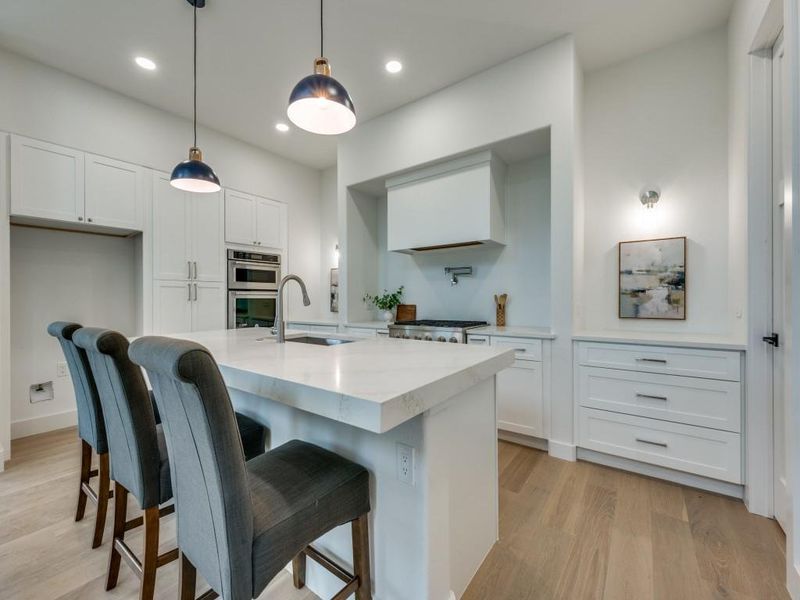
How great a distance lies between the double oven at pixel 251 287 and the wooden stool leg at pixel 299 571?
3.17 m

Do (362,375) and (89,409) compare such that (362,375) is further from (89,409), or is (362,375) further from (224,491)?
(89,409)

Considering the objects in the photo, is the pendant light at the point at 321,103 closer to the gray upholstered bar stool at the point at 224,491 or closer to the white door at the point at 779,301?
the gray upholstered bar stool at the point at 224,491

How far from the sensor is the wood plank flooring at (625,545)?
148cm

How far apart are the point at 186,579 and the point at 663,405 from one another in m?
2.66

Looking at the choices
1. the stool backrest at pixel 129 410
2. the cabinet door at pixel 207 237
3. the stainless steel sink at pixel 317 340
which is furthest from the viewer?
the cabinet door at pixel 207 237

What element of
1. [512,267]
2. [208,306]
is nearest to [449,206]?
[512,267]

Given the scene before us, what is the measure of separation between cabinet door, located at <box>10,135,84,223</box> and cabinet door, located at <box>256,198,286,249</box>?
1.74 metres

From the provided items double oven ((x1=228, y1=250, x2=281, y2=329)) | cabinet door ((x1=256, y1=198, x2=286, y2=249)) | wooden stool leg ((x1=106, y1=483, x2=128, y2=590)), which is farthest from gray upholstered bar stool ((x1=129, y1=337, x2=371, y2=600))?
cabinet door ((x1=256, y1=198, x2=286, y2=249))

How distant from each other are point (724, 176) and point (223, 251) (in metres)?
4.71

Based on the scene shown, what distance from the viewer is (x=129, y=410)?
48.7 inches

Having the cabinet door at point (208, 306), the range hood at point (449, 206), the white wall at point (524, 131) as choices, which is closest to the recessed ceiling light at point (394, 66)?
the white wall at point (524, 131)

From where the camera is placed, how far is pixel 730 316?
260cm

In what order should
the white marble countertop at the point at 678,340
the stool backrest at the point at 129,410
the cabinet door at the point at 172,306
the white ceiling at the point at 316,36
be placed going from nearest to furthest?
the stool backrest at the point at 129,410
the white marble countertop at the point at 678,340
the white ceiling at the point at 316,36
the cabinet door at the point at 172,306

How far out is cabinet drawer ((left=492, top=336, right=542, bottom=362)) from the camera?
9.06ft
